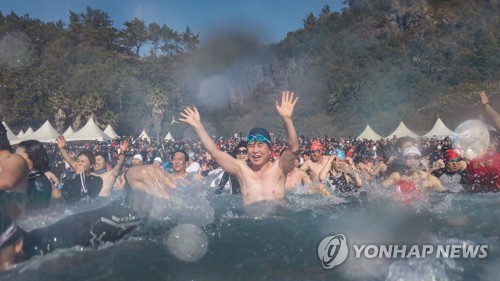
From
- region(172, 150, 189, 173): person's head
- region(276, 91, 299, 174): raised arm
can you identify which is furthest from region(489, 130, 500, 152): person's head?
region(172, 150, 189, 173): person's head

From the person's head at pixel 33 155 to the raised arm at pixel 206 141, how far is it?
4.88ft

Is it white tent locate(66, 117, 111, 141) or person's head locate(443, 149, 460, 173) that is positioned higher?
white tent locate(66, 117, 111, 141)

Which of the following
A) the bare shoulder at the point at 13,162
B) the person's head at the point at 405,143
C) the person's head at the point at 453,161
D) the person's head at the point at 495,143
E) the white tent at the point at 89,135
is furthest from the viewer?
the white tent at the point at 89,135

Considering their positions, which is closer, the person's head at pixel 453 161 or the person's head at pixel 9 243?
the person's head at pixel 9 243

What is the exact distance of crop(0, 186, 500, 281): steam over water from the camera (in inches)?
145

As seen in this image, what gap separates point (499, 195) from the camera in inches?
244

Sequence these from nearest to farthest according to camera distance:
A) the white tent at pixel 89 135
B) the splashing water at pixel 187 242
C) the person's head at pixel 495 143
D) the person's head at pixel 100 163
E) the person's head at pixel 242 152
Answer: the splashing water at pixel 187 242
the person's head at pixel 495 143
the person's head at pixel 242 152
the person's head at pixel 100 163
the white tent at pixel 89 135

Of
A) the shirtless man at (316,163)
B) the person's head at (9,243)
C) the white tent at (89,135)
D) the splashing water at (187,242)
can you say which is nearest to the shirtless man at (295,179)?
the shirtless man at (316,163)

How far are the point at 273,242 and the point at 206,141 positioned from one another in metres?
1.45

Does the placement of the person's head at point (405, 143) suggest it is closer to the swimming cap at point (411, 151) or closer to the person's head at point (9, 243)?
the swimming cap at point (411, 151)

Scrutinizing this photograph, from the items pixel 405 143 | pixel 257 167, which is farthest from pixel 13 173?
pixel 405 143

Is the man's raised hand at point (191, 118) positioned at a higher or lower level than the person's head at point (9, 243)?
higher

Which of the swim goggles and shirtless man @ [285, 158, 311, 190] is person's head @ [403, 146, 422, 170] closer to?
shirtless man @ [285, 158, 311, 190]

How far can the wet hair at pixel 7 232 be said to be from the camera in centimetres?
344
